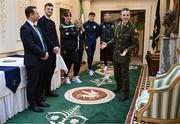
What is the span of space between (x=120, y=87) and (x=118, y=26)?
1.15 metres

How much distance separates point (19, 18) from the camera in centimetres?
395

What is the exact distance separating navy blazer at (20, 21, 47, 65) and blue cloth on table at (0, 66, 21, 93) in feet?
0.60

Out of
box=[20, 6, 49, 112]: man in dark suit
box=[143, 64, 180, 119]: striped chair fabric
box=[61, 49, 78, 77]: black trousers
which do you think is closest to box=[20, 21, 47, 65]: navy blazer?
box=[20, 6, 49, 112]: man in dark suit

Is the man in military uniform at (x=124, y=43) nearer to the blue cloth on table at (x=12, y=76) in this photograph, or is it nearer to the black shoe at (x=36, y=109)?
the black shoe at (x=36, y=109)

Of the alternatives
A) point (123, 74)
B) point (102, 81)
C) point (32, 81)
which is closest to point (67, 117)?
point (32, 81)

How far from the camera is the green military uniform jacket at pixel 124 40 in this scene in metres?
3.39

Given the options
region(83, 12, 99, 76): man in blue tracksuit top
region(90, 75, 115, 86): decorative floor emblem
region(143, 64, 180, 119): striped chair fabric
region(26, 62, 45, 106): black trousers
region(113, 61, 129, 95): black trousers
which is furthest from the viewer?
region(83, 12, 99, 76): man in blue tracksuit top

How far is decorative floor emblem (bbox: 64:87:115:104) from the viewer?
3529 mm

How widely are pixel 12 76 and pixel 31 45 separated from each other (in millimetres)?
473

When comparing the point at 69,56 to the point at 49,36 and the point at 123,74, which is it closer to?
the point at 49,36

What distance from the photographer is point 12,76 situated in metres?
2.82

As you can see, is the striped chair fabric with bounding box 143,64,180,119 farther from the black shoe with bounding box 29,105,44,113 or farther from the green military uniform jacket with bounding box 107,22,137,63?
the black shoe with bounding box 29,105,44,113

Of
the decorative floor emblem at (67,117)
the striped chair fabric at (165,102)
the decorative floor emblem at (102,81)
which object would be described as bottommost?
the decorative floor emblem at (67,117)

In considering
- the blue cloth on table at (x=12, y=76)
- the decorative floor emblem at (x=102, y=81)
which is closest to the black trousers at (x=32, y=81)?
the blue cloth on table at (x=12, y=76)
